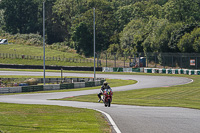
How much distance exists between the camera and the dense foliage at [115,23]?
9200 cm

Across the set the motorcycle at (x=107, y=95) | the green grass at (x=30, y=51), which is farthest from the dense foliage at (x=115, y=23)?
the motorcycle at (x=107, y=95)

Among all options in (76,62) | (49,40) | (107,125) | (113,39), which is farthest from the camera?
(49,40)

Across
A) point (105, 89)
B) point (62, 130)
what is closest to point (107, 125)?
point (62, 130)

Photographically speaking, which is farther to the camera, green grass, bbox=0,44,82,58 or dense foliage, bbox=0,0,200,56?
green grass, bbox=0,44,82,58

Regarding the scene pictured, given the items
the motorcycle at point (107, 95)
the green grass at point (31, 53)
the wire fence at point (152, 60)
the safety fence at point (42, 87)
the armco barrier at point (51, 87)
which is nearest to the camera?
the motorcycle at point (107, 95)

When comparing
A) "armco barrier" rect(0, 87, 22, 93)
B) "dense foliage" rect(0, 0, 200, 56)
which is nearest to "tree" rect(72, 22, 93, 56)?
"dense foliage" rect(0, 0, 200, 56)

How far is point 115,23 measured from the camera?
437 feet

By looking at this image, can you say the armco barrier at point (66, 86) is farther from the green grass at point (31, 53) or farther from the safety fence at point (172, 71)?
the green grass at point (31, 53)

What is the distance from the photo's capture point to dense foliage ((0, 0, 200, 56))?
9200 centimetres

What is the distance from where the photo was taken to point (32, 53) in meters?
116

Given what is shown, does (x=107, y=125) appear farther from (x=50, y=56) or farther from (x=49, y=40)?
(x=49, y=40)

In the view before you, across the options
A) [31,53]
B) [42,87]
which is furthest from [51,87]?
[31,53]

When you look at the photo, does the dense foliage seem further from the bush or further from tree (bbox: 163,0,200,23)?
the bush

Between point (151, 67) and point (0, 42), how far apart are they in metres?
64.5
